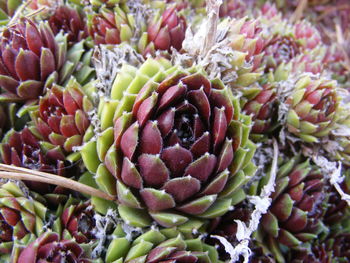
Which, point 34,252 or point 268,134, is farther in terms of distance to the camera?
point 268,134

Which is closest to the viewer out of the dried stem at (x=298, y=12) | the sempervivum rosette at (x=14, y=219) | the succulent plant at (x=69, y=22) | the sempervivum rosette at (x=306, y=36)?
the sempervivum rosette at (x=14, y=219)

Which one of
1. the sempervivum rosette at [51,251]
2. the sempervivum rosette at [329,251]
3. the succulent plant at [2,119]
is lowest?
the sempervivum rosette at [329,251]

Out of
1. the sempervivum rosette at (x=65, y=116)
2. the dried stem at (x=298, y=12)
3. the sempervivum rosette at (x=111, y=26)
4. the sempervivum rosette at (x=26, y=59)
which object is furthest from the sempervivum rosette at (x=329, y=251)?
the dried stem at (x=298, y=12)

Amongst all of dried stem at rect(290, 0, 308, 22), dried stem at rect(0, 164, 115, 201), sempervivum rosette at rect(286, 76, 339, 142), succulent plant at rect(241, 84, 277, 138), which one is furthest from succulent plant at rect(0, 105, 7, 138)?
dried stem at rect(290, 0, 308, 22)

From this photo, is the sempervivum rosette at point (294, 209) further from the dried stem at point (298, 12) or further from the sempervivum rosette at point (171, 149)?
the dried stem at point (298, 12)

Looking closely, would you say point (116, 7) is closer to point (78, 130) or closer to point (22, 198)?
point (78, 130)

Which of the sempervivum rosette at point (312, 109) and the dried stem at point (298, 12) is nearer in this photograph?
the sempervivum rosette at point (312, 109)

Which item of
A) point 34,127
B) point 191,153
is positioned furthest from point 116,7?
point 191,153
